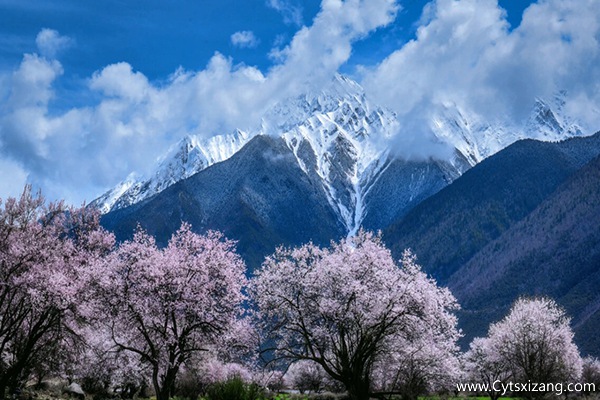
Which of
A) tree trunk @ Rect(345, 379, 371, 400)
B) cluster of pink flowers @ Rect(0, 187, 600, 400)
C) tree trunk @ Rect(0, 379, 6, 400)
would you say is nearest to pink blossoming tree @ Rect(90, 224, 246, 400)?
cluster of pink flowers @ Rect(0, 187, 600, 400)

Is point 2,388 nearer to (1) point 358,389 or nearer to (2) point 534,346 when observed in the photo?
(1) point 358,389

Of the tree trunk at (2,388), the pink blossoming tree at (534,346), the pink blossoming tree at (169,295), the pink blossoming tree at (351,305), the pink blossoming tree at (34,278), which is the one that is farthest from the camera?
the pink blossoming tree at (534,346)

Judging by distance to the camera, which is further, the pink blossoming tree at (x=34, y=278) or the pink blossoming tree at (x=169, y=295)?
the pink blossoming tree at (x=169, y=295)

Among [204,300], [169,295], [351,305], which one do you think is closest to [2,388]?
[169,295]

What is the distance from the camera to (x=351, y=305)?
139ft

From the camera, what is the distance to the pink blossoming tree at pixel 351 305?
42.1 m

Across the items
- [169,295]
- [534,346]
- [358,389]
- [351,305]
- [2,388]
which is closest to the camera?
[2,388]

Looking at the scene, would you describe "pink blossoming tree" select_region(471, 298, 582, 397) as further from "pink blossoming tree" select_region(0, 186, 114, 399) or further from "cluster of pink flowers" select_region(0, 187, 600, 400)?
"pink blossoming tree" select_region(0, 186, 114, 399)

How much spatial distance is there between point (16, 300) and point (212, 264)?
527 inches

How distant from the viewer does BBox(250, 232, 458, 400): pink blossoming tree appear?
42062 mm

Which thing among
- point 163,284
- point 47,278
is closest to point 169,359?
point 163,284

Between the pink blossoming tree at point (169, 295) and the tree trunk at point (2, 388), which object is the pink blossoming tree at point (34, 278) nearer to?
the tree trunk at point (2, 388)

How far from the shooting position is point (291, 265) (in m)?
46.2

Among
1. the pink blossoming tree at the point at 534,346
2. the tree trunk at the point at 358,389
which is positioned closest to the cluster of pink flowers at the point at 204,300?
the tree trunk at the point at 358,389
